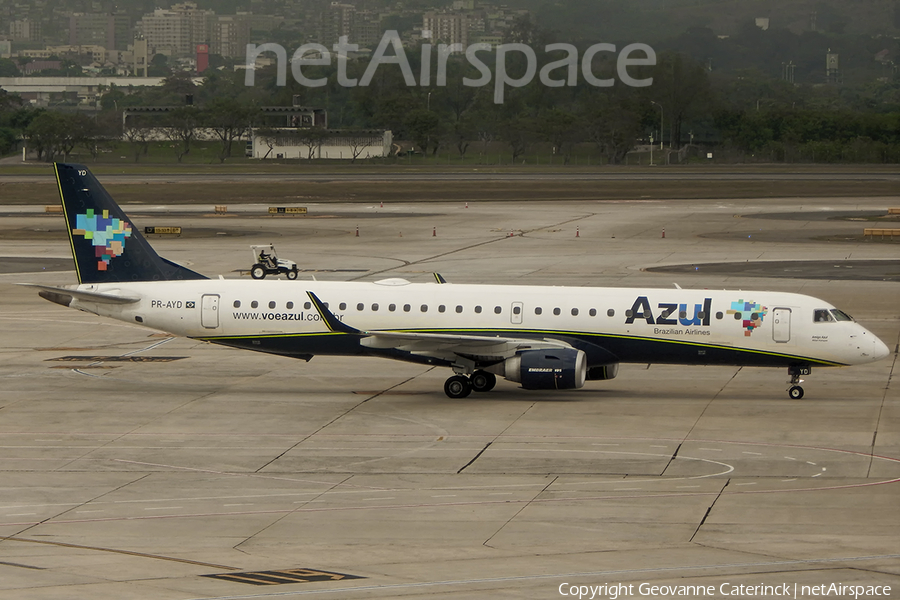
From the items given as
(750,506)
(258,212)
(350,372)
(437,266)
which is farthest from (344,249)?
(750,506)

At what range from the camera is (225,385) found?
4109 cm

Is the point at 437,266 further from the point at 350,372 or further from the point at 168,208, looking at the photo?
the point at 168,208

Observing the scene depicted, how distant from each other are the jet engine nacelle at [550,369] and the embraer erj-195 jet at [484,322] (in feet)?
0.14

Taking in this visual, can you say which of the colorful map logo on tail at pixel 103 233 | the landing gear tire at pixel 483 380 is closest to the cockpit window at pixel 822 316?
the landing gear tire at pixel 483 380

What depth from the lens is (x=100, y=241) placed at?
1615 inches

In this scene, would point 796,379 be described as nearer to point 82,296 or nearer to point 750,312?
point 750,312

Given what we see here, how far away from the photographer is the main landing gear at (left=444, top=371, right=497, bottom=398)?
126 feet

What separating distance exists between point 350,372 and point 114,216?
10183mm

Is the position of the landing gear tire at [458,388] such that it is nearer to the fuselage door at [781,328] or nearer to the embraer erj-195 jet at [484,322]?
the embraer erj-195 jet at [484,322]

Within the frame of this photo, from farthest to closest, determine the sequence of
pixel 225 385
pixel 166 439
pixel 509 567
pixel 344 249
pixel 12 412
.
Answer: pixel 344 249
pixel 225 385
pixel 12 412
pixel 166 439
pixel 509 567

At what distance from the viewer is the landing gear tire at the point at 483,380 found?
39.0 metres

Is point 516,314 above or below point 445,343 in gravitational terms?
above

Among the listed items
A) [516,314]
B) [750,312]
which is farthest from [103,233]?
[750,312]

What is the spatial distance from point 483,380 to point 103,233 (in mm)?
14373
